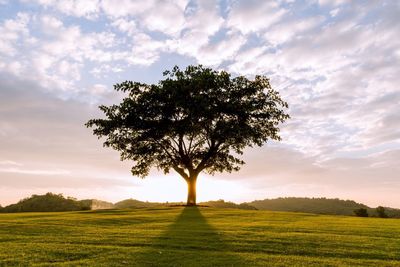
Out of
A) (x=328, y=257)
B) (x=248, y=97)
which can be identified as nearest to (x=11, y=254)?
(x=328, y=257)

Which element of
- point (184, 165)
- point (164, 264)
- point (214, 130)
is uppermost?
point (214, 130)

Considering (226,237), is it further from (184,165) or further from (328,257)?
(184,165)

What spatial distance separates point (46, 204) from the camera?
65875 millimetres

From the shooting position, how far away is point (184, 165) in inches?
2366

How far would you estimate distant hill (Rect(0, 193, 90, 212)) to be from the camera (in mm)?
64438

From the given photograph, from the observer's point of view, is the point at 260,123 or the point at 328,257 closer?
the point at 328,257

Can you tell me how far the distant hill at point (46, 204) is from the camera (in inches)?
2537

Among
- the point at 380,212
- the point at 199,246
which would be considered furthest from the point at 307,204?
the point at 199,246

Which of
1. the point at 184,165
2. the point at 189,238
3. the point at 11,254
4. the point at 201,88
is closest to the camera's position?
the point at 11,254

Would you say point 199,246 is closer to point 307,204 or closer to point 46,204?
point 46,204

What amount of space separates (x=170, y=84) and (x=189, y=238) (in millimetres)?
34781

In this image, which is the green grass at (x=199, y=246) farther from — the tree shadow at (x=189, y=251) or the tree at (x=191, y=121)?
the tree at (x=191, y=121)

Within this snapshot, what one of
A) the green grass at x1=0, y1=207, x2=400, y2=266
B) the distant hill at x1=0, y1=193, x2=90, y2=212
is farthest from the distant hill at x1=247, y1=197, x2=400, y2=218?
the green grass at x1=0, y1=207, x2=400, y2=266

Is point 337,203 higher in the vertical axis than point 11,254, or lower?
higher
